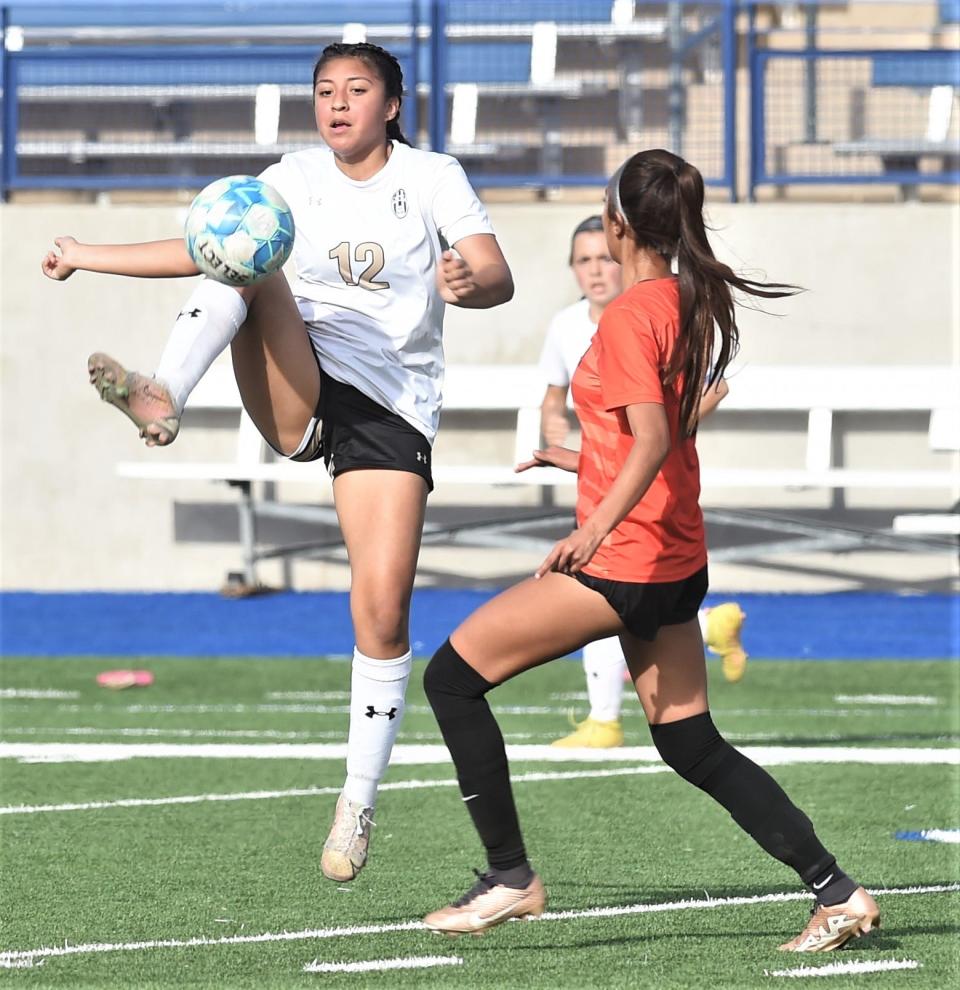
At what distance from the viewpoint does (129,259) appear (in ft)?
14.3

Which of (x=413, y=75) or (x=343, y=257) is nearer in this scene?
(x=343, y=257)

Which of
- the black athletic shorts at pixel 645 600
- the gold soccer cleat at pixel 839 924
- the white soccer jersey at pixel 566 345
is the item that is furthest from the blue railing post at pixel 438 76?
the gold soccer cleat at pixel 839 924


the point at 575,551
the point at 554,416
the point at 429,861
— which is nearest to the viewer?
the point at 575,551

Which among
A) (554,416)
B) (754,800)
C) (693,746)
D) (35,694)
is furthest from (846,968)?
(35,694)

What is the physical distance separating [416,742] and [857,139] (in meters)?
7.37

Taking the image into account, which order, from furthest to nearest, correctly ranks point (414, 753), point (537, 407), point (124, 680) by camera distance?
point (537, 407)
point (124, 680)
point (414, 753)

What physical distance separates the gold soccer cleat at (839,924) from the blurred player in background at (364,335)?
43.8 inches

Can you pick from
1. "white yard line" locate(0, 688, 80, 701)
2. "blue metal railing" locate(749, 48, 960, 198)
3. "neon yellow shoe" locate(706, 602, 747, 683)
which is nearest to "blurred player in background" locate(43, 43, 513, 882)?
"neon yellow shoe" locate(706, 602, 747, 683)

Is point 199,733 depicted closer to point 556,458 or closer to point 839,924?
point 556,458

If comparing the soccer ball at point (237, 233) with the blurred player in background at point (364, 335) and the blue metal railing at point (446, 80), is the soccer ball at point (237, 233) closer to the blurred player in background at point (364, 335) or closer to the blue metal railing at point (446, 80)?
the blurred player in background at point (364, 335)

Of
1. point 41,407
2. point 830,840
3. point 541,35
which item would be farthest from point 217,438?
point 830,840

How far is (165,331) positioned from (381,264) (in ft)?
29.6

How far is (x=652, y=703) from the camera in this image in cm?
405

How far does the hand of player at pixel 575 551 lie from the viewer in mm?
3691
